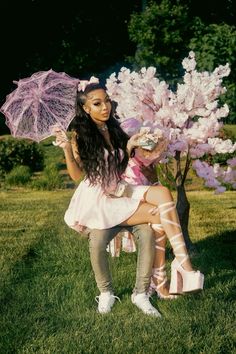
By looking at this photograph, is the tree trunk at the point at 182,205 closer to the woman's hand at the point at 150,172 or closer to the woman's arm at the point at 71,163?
the woman's hand at the point at 150,172

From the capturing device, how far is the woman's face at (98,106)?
482cm

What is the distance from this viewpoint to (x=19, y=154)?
1455cm

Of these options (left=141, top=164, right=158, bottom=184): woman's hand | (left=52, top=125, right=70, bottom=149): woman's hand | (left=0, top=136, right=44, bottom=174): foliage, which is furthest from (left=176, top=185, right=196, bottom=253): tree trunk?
(left=0, top=136, right=44, bottom=174): foliage

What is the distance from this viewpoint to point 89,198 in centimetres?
470

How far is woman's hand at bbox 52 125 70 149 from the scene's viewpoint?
4523 millimetres

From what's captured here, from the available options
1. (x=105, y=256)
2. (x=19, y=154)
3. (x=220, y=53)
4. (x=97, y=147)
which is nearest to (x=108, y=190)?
(x=97, y=147)

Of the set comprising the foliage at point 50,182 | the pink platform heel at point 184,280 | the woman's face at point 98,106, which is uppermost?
the woman's face at point 98,106

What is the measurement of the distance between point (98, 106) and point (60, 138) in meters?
0.42

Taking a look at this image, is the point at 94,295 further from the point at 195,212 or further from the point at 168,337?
the point at 195,212

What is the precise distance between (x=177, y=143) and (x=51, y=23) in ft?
78.8

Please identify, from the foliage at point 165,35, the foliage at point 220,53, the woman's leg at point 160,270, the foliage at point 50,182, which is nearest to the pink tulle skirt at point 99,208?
the woman's leg at point 160,270

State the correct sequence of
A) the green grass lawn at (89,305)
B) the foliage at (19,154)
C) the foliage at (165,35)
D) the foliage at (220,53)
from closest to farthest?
the green grass lawn at (89,305) → the foliage at (19,154) → the foliage at (220,53) → the foliage at (165,35)

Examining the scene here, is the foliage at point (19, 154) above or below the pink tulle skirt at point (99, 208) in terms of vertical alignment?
below

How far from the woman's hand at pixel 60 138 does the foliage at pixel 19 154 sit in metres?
9.67
